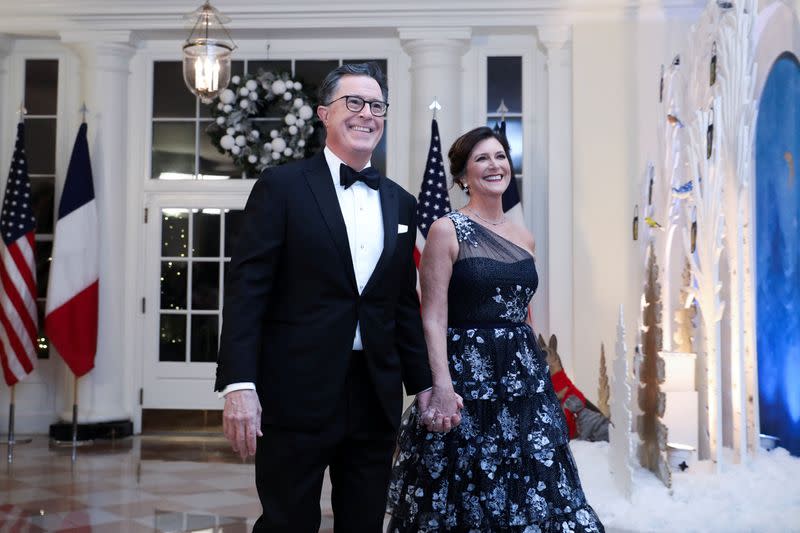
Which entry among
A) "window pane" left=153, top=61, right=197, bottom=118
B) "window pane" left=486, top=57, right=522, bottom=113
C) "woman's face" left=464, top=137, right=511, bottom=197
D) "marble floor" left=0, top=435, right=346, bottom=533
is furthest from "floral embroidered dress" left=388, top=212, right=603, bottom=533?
"window pane" left=153, top=61, right=197, bottom=118

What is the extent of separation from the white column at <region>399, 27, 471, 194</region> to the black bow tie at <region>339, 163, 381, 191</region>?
4367 mm

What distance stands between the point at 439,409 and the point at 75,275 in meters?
4.77

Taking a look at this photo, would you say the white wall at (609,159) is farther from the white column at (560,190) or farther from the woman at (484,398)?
the woman at (484,398)

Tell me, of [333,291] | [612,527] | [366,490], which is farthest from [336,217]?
[612,527]

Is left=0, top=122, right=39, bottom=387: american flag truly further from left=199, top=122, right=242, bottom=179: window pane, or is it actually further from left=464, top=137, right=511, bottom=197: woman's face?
left=464, top=137, right=511, bottom=197: woman's face

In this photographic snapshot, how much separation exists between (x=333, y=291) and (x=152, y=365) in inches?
207

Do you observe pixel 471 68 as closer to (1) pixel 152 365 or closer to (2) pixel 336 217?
(1) pixel 152 365

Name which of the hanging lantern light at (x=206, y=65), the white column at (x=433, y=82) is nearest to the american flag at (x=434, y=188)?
the white column at (x=433, y=82)

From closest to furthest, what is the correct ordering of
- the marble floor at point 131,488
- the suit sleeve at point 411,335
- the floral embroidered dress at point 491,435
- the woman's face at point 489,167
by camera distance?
the suit sleeve at point 411,335, the floral embroidered dress at point 491,435, the woman's face at point 489,167, the marble floor at point 131,488

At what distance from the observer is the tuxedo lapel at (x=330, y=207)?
2.05 metres

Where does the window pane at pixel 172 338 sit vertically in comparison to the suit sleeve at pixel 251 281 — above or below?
below

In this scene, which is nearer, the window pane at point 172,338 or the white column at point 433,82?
the white column at point 433,82

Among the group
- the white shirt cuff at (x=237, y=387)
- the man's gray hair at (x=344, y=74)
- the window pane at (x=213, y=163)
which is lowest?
the white shirt cuff at (x=237, y=387)

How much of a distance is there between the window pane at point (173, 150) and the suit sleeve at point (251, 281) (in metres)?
5.17
